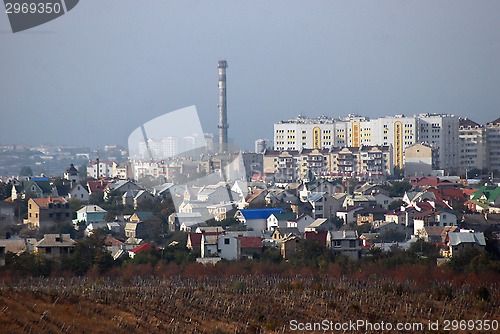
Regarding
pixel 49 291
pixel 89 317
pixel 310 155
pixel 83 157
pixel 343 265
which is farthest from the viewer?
pixel 83 157

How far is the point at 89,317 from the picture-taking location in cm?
980

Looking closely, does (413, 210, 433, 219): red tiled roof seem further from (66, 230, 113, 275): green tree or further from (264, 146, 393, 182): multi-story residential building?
A: (264, 146, 393, 182): multi-story residential building

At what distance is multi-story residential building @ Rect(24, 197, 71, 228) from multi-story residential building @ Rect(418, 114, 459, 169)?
626 inches

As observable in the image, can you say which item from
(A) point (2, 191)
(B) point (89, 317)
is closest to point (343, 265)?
(B) point (89, 317)

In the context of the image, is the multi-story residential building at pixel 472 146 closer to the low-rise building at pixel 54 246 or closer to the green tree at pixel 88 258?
the low-rise building at pixel 54 246

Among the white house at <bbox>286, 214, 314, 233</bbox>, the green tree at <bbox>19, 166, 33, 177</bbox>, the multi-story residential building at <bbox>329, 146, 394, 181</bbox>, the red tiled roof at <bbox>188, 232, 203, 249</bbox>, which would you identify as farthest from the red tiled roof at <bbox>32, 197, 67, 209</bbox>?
the green tree at <bbox>19, 166, 33, 177</bbox>

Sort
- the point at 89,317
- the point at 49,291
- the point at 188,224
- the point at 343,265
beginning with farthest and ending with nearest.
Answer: the point at 188,224 < the point at 343,265 < the point at 49,291 < the point at 89,317

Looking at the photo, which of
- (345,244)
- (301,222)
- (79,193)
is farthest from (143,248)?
(79,193)

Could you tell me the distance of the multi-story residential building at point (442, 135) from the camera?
34938 millimetres

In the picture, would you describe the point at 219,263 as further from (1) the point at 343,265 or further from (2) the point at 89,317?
(2) the point at 89,317

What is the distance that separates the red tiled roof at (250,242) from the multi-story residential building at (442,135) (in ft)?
65.3

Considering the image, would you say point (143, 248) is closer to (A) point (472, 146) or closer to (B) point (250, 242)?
(B) point (250, 242)

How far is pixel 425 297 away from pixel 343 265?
251cm

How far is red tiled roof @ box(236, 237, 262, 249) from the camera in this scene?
48.8ft
